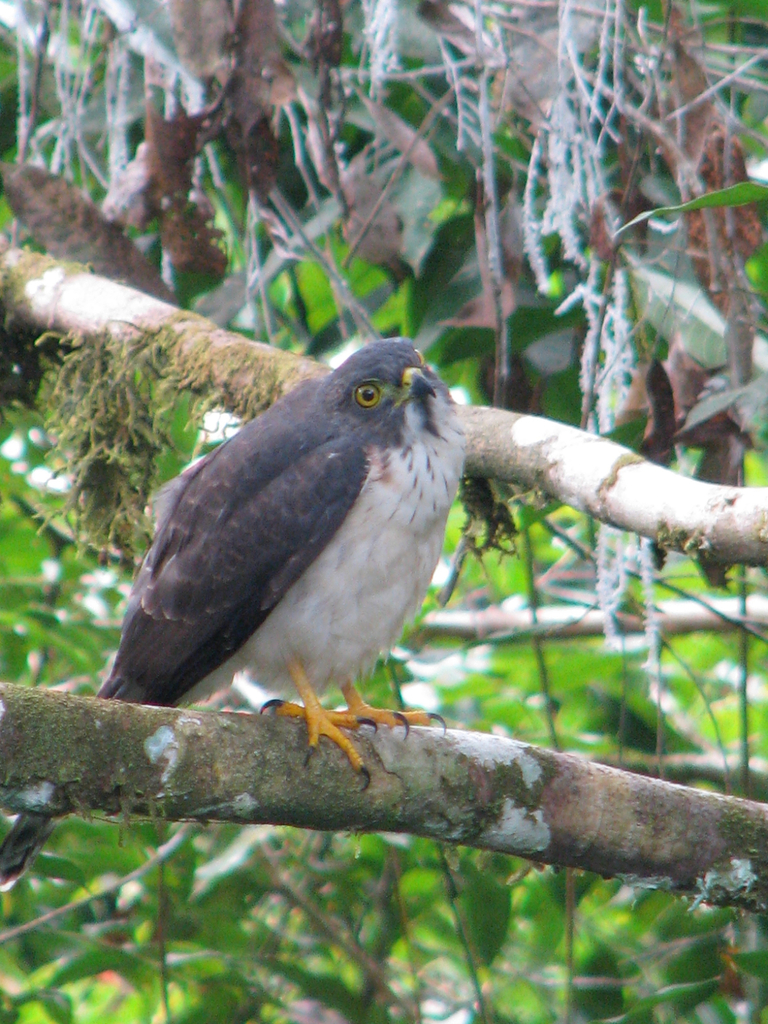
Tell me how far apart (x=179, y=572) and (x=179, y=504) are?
0.22 metres

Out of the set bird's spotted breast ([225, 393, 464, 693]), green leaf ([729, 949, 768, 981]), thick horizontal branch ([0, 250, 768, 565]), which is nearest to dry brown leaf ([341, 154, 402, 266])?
thick horizontal branch ([0, 250, 768, 565])

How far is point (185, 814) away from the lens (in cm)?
216

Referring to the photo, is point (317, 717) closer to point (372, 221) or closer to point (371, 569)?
point (371, 569)

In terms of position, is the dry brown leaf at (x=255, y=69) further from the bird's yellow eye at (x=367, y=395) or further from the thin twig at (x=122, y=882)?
the thin twig at (x=122, y=882)

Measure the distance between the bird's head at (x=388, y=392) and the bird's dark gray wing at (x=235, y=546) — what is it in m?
0.09

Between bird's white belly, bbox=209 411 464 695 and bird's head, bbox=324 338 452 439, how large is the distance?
0.08 m

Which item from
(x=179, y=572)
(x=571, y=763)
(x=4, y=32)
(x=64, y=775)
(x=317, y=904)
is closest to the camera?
(x=64, y=775)

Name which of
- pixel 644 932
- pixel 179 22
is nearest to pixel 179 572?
pixel 179 22

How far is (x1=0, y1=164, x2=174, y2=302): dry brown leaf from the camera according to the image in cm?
349

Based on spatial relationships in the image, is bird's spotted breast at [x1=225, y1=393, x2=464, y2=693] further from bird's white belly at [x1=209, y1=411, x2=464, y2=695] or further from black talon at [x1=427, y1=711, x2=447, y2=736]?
black talon at [x1=427, y1=711, x2=447, y2=736]

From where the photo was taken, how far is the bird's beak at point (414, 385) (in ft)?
9.32

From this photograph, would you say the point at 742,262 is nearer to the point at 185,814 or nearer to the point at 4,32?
the point at 185,814

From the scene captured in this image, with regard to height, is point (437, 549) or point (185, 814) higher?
point (437, 549)

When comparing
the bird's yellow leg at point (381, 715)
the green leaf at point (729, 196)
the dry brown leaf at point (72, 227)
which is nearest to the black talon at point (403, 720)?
the bird's yellow leg at point (381, 715)
